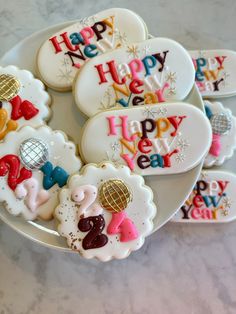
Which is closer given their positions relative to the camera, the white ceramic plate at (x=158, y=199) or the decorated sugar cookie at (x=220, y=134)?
the white ceramic plate at (x=158, y=199)

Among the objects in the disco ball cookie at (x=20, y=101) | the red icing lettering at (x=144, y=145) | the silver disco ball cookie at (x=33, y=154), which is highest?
the disco ball cookie at (x=20, y=101)

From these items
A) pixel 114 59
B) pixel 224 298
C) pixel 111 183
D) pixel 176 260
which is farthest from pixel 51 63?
pixel 224 298

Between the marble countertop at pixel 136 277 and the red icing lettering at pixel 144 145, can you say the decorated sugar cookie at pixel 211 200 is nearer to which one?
the marble countertop at pixel 136 277

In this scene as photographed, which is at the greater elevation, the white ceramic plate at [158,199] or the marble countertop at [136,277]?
the white ceramic plate at [158,199]

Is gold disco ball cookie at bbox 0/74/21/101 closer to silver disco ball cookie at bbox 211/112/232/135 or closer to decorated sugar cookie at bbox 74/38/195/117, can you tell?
decorated sugar cookie at bbox 74/38/195/117

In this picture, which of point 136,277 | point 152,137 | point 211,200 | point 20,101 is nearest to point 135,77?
point 152,137

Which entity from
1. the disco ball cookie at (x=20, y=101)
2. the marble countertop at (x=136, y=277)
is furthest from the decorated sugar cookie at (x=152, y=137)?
the marble countertop at (x=136, y=277)

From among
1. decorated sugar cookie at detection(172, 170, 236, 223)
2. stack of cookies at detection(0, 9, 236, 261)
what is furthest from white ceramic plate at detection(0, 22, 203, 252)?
decorated sugar cookie at detection(172, 170, 236, 223)
